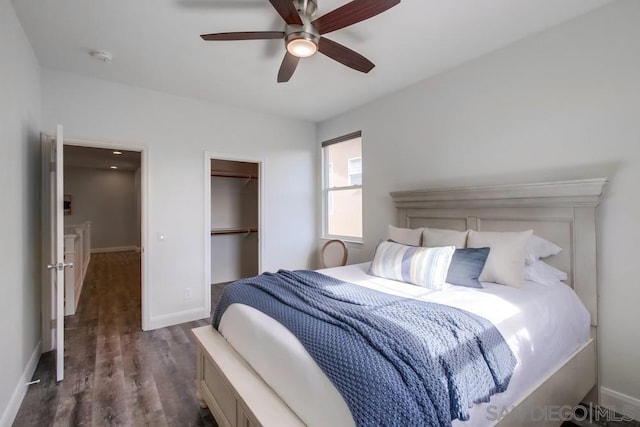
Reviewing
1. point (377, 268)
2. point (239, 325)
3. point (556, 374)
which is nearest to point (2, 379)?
point (239, 325)

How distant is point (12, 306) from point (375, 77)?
3455 mm

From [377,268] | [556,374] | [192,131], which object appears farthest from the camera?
[192,131]

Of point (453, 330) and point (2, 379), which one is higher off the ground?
point (453, 330)

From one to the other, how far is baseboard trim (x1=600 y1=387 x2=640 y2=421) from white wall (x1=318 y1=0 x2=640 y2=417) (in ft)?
0.08

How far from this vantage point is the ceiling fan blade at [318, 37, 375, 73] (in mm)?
1962

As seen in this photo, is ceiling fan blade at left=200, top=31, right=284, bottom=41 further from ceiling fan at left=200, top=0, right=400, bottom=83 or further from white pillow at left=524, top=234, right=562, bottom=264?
white pillow at left=524, top=234, right=562, bottom=264

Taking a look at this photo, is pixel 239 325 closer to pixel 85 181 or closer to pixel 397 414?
pixel 397 414

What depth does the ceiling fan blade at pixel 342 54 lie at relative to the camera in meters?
1.96

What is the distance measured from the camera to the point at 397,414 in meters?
0.97

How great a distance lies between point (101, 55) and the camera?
254 centimetres

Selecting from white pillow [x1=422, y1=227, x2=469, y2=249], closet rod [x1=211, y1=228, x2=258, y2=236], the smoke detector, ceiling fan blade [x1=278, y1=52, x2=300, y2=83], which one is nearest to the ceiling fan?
ceiling fan blade [x1=278, y1=52, x2=300, y2=83]

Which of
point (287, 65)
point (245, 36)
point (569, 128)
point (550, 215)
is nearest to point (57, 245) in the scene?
point (245, 36)

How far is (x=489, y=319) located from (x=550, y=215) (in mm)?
1204

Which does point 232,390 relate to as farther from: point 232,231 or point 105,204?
point 105,204
